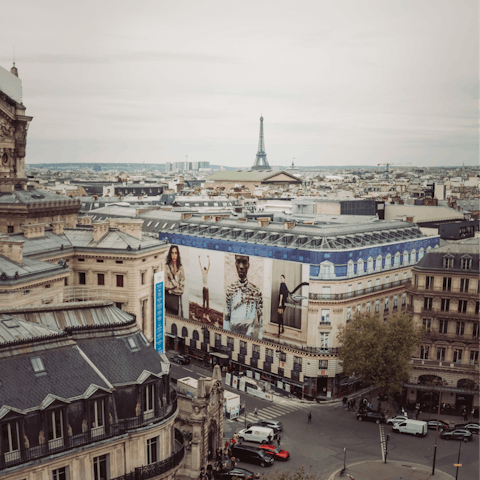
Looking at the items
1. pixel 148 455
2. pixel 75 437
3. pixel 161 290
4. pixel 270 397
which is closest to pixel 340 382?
pixel 270 397

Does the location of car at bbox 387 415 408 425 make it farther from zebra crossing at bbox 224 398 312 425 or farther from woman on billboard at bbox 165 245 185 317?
woman on billboard at bbox 165 245 185 317

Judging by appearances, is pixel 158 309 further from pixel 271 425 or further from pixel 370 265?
pixel 370 265

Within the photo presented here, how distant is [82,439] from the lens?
34.7 metres

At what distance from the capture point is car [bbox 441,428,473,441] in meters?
61.9

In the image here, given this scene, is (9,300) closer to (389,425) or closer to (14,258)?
(14,258)

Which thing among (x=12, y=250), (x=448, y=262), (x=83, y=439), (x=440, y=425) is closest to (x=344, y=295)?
(x=448, y=262)

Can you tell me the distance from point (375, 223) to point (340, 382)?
26.2 metres

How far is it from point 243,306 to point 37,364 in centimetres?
5271

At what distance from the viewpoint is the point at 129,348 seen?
39.2m

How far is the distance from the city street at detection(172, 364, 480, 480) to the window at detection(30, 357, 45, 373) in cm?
2832

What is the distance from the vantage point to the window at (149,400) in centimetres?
3800

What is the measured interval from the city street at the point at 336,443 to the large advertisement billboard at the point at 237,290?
1161 cm

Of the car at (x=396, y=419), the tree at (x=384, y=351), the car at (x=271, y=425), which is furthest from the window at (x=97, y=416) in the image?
the car at (x=396, y=419)

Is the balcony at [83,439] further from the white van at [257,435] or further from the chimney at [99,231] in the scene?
the chimney at [99,231]
